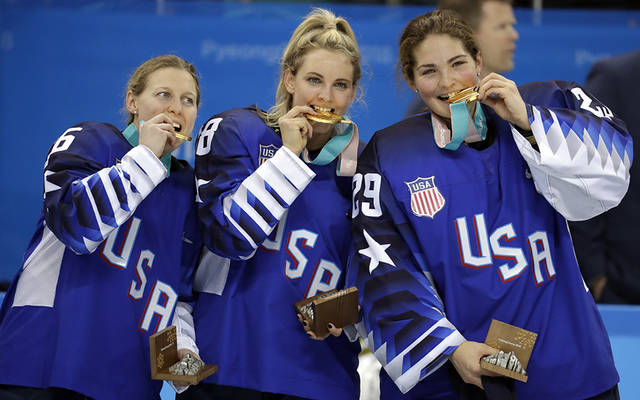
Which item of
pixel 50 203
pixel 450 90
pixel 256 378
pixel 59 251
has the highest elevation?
pixel 450 90

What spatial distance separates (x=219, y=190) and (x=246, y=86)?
9.35ft

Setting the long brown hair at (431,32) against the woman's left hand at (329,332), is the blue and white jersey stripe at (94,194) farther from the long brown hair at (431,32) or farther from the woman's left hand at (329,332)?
the long brown hair at (431,32)

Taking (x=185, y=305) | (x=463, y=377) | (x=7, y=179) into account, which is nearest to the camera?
(x=463, y=377)

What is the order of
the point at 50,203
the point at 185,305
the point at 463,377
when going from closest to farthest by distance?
1. the point at 463,377
2. the point at 50,203
3. the point at 185,305

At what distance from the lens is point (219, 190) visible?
7.24 ft

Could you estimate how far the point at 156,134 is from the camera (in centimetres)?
220

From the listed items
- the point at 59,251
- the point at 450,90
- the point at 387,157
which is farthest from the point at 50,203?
the point at 450,90

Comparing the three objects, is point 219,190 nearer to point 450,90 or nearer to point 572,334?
point 450,90

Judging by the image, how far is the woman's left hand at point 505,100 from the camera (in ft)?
6.61

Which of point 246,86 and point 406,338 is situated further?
point 246,86

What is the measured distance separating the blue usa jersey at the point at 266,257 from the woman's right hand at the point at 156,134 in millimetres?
135

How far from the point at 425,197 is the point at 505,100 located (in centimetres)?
33

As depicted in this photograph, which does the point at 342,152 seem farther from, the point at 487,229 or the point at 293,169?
the point at 487,229

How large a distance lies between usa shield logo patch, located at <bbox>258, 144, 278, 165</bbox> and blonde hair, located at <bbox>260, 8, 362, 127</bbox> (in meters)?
0.08
